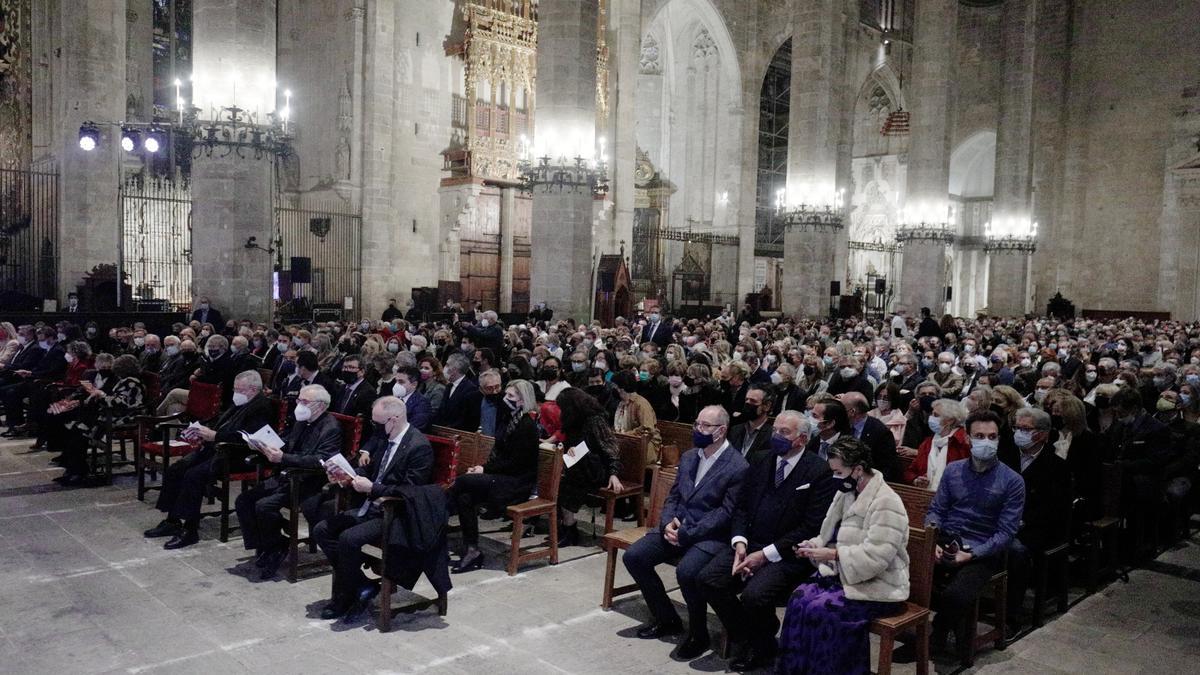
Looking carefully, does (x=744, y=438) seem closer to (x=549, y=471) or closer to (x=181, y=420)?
(x=549, y=471)

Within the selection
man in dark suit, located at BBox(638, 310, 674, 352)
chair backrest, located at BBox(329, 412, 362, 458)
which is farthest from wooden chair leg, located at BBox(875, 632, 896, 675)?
man in dark suit, located at BBox(638, 310, 674, 352)

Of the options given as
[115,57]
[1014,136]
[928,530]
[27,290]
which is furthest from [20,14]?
[1014,136]

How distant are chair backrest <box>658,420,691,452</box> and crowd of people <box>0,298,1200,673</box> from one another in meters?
0.39

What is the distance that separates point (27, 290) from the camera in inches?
850

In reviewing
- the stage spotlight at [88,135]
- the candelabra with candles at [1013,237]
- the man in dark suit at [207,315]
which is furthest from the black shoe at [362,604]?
the candelabra with candles at [1013,237]

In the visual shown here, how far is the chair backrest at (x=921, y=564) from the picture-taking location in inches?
183

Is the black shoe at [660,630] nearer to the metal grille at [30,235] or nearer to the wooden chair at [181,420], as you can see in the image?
the wooden chair at [181,420]

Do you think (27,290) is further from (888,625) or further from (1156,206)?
(1156,206)

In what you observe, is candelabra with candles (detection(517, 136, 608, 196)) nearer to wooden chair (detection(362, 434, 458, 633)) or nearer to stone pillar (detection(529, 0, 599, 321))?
stone pillar (detection(529, 0, 599, 321))

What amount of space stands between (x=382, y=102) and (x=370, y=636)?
62.6 ft

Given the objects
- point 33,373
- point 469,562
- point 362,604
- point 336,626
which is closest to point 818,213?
point 33,373

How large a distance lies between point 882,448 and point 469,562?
10.9ft

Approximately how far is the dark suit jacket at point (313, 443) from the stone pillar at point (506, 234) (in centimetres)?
1787

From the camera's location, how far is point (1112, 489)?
651 cm
